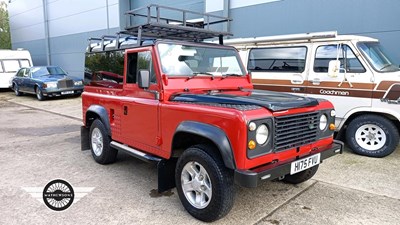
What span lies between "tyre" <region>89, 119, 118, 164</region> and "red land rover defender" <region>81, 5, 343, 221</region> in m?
0.02

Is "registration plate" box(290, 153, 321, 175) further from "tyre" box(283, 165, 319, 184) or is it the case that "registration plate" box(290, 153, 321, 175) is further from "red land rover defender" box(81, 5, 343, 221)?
"tyre" box(283, 165, 319, 184)

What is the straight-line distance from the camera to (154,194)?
403 centimetres

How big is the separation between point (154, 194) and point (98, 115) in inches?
72.8

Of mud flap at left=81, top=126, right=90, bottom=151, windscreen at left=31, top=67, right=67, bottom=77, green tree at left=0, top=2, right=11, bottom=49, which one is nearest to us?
mud flap at left=81, top=126, right=90, bottom=151

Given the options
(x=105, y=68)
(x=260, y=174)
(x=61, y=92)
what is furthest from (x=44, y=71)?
(x=260, y=174)

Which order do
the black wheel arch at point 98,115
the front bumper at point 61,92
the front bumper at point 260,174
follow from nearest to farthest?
the front bumper at point 260,174 → the black wheel arch at point 98,115 → the front bumper at point 61,92

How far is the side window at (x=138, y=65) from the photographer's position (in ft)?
13.0

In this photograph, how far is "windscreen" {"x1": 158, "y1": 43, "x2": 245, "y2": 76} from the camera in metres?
3.97

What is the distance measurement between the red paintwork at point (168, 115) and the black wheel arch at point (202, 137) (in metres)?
0.05

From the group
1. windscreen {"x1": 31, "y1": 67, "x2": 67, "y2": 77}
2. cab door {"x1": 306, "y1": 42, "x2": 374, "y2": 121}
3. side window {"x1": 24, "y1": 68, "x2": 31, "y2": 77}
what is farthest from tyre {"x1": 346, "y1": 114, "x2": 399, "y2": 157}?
side window {"x1": 24, "y1": 68, "x2": 31, "y2": 77}

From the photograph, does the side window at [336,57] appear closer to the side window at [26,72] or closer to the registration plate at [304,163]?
the registration plate at [304,163]

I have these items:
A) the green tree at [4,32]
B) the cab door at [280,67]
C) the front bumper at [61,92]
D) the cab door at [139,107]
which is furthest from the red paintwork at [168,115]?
the green tree at [4,32]

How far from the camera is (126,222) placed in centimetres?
332

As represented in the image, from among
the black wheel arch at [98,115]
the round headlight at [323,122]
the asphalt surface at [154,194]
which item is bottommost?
the asphalt surface at [154,194]
